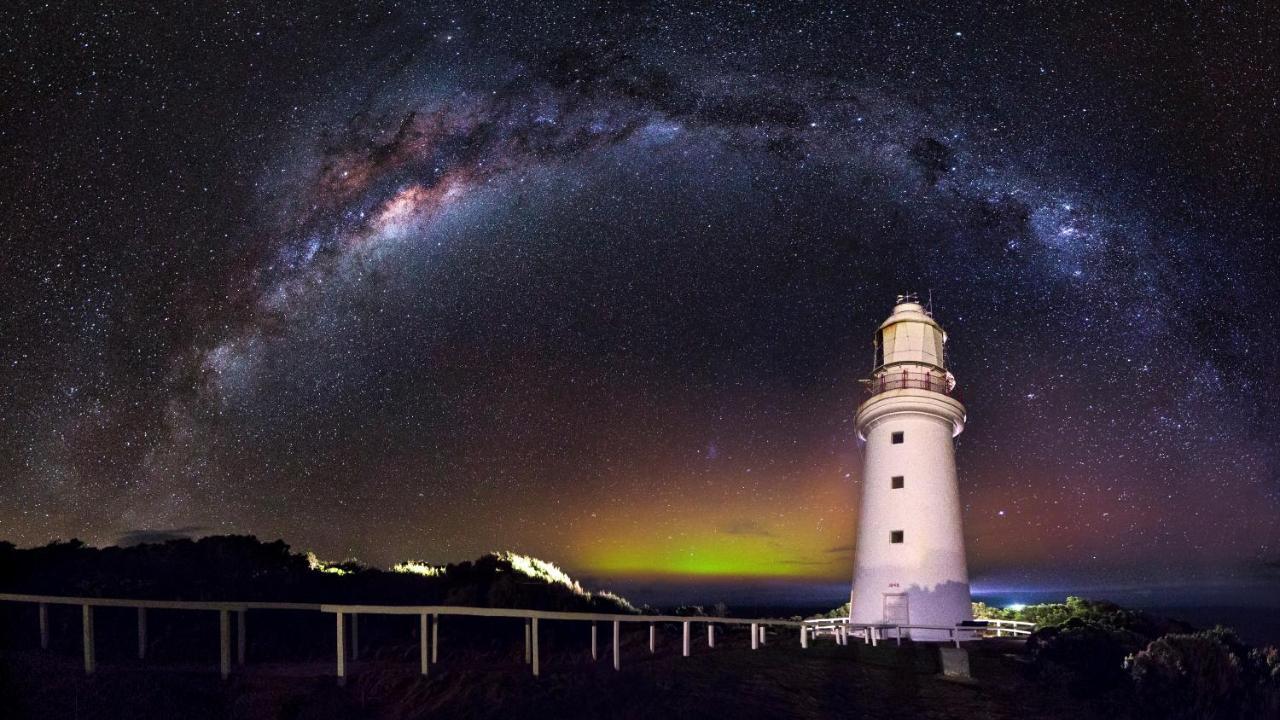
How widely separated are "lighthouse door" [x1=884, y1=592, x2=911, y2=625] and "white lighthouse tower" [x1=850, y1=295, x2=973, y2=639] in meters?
0.02

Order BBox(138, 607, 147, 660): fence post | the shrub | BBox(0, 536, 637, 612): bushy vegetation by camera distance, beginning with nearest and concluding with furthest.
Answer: BBox(138, 607, 147, 660): fence post → the shrub → BBox(0, 536, 637, 612): bushy vegetation

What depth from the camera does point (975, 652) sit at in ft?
60.6

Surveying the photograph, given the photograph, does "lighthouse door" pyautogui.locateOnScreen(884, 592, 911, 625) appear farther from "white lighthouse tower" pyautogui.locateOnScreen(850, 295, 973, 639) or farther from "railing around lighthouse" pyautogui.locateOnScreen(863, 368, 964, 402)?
"railing around lighthouse" pyautogui.locateOnScreen(863, 368, 964, 402)

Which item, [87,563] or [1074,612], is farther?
[1074,612]

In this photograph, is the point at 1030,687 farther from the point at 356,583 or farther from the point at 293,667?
the point at 356,583

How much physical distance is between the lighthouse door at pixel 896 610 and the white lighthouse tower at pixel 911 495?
25 mm

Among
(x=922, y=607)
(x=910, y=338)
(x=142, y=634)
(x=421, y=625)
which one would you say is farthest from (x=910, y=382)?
(x=142, y=634)

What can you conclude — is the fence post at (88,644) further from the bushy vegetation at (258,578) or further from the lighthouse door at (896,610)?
the lighthouse door at (896,610)

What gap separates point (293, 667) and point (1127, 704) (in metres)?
15.3

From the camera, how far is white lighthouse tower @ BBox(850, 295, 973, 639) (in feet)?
67.9

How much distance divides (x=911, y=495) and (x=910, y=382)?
301 centimetres

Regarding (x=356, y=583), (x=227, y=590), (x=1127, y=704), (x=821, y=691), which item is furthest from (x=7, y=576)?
(x=1127, y=704)

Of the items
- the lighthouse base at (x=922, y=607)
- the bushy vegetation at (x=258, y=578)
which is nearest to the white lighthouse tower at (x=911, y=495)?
the lighthouse base at (x=922, y=607)

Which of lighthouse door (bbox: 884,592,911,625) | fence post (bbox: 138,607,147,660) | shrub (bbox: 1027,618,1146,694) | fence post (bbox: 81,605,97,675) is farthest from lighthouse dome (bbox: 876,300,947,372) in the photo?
fence post (bbox: 81,605,97,675)
